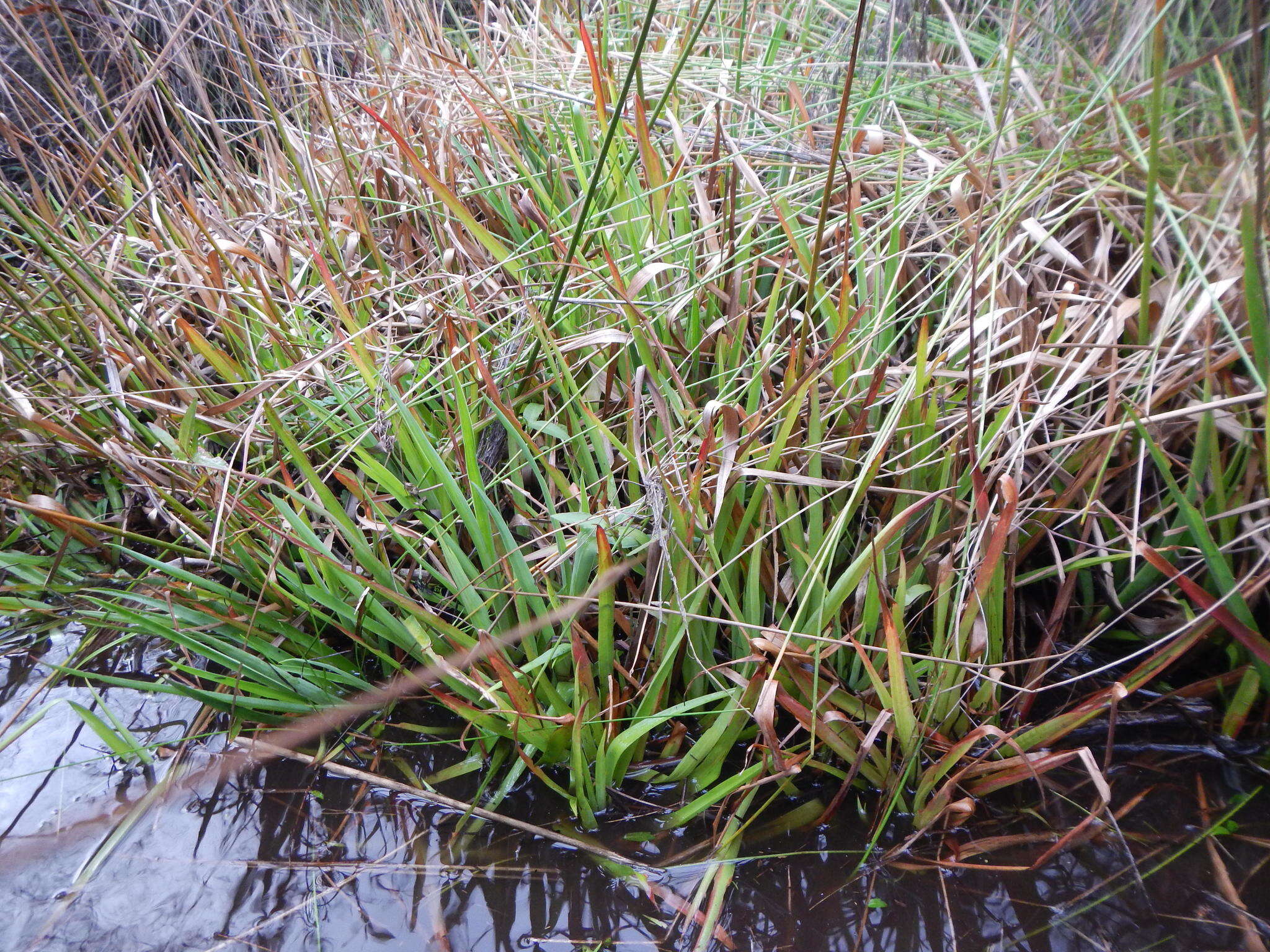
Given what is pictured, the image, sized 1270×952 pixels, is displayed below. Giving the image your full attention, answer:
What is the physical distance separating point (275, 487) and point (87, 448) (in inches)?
14.7

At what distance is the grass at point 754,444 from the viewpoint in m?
1.03

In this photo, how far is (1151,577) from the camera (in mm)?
1087

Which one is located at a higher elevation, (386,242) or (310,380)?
(386,242)

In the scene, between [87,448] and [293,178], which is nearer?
[87,448]

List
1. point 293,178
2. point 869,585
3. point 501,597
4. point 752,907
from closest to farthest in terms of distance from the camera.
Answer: point 752,907 → point 869,585 → point 501,597 → point 293,178

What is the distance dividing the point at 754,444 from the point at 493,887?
71 cm

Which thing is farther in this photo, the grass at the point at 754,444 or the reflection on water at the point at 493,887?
the grass at the point at 754,444

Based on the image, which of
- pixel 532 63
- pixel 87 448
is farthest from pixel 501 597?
pixel 532 63

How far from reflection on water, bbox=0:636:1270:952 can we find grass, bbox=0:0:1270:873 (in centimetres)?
8

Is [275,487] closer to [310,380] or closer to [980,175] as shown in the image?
[310,380]

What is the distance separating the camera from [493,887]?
1.00 meters

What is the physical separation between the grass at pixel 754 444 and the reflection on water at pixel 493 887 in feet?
0.25

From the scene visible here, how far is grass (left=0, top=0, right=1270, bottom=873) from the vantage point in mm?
1026

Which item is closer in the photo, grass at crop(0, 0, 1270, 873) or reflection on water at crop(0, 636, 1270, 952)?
reflection on water at crop(0, 636, 1270, 952)
